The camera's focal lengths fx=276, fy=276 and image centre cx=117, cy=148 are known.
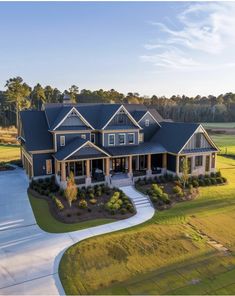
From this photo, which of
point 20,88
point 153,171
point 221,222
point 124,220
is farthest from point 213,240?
point 20,88

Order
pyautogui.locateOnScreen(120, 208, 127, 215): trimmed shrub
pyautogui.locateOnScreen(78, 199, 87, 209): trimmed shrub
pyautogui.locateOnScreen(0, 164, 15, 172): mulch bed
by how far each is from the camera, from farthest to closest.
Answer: pyautogui.locateOnScreen(0, 164, 15, 172): mulch bed
pyautogui.locateOnScreen(78, 199, 87, 209): trimmed shrub
pyautogui.locateOnScreen(120, 208, 127, 215): trimmed shrub

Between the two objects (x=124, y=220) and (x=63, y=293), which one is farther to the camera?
(x=124, y=220)

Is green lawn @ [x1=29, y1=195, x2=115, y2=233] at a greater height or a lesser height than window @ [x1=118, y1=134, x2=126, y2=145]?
lesser

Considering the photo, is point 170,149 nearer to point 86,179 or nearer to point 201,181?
point 201,181

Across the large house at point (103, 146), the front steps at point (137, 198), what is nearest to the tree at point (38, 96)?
the large house at point (103, 146)

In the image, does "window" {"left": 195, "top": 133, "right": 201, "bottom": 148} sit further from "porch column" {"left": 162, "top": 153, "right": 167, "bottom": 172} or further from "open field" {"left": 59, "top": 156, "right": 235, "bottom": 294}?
"open field" {"left": 59, "top": 156, "right": 235, "bottom": 294}

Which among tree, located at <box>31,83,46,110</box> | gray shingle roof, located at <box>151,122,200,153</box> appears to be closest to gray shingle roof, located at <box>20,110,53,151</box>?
gray shingle roof, located at <box>151,122,200,153</box>
